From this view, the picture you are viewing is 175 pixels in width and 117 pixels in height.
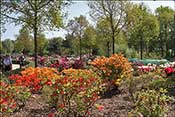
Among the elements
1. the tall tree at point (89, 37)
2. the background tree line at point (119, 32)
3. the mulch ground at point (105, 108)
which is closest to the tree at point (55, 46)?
the background tree line at point (119, 32)

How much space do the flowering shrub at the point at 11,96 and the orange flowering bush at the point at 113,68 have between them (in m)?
3.69

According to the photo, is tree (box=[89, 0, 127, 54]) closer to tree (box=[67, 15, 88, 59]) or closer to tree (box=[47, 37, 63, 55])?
tree (box=[67, 15, 88, 59])

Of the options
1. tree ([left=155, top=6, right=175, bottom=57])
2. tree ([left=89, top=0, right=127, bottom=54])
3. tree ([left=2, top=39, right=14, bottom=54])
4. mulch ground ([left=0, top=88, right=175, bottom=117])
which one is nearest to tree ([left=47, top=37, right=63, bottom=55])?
tree ([left=2, top=39, right=14, bottom=54])

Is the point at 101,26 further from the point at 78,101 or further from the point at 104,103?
the point at 78,101

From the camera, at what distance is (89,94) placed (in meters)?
8.41

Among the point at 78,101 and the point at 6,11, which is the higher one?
the point at 6,11

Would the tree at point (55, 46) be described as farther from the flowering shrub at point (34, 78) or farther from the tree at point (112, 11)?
the flowering shrub at point (34, 78)

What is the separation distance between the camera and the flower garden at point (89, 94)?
25.0 feet

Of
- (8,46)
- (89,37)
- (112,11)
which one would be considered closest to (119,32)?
(112,11)

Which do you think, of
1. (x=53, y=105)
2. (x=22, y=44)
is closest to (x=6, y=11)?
(x=53, y=105)

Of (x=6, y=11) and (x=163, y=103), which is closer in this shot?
(x=163, y=103)

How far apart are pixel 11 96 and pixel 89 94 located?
190 cm

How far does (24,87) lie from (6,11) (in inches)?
562

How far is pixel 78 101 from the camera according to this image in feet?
28.2
